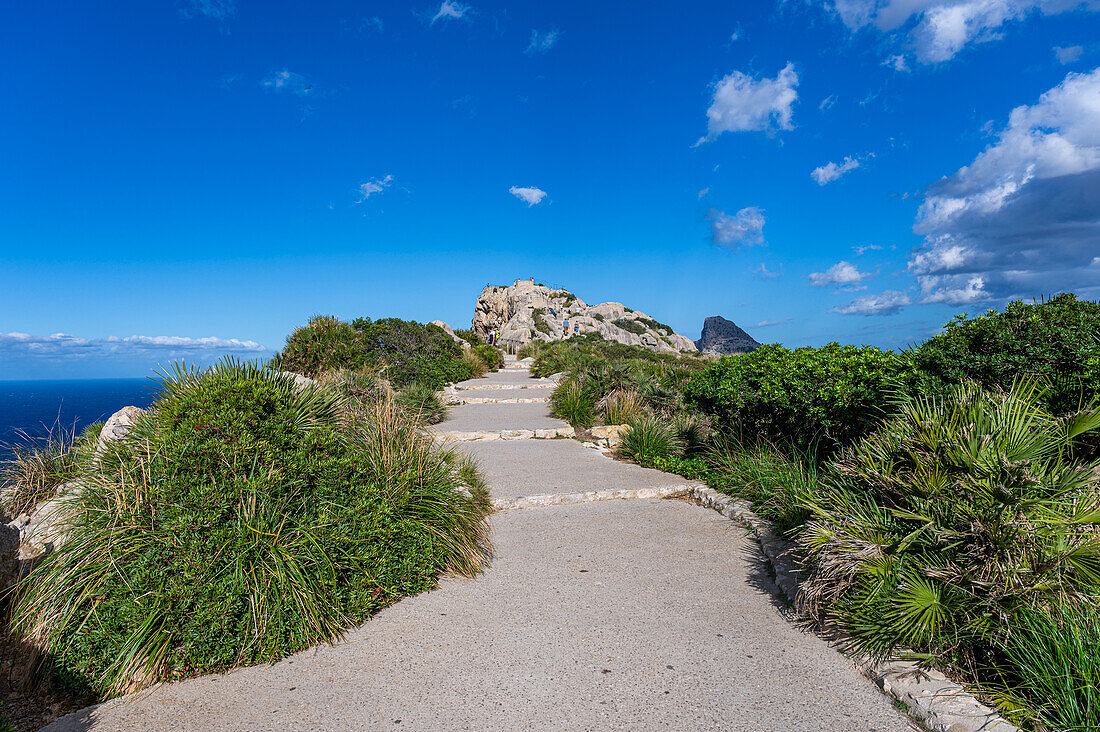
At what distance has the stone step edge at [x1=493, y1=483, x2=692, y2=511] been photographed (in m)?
6.54

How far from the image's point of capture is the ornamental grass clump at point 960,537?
281 cm

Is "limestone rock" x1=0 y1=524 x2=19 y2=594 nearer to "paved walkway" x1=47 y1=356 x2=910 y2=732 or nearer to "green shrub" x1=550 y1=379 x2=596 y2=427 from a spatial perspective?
"paved walkway" x1=47 y1=356 x2=910 y2=732

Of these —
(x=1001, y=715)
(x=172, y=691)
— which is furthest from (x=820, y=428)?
(x=172, y=691)

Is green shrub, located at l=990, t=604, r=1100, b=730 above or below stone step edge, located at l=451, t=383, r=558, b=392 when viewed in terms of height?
below

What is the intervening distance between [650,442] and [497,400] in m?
8.37

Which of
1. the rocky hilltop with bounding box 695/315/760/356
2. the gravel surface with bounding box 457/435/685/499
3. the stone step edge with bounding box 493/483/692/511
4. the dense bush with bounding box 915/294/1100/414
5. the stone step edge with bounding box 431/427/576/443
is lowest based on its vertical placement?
the stone step edge with bounding box 493/483/692/511

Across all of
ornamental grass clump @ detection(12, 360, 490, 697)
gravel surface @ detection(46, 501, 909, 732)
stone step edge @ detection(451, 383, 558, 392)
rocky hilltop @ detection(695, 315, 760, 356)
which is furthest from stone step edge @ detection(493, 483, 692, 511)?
rocky hilltop @ detection(695, 315, 760, 356)

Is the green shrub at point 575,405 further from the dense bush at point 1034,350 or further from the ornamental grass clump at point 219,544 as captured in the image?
the ornamental grass clump at point 219,544

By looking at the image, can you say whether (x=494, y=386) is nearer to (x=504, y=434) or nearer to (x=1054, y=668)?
(x=504, y=434)

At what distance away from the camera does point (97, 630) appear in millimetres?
2998

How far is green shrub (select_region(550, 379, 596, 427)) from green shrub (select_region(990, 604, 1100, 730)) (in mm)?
9385

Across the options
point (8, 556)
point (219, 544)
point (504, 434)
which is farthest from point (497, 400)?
point (219, 544)

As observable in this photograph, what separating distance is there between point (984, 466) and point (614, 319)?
69432 mm

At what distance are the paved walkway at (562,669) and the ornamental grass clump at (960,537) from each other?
0.45 meters
